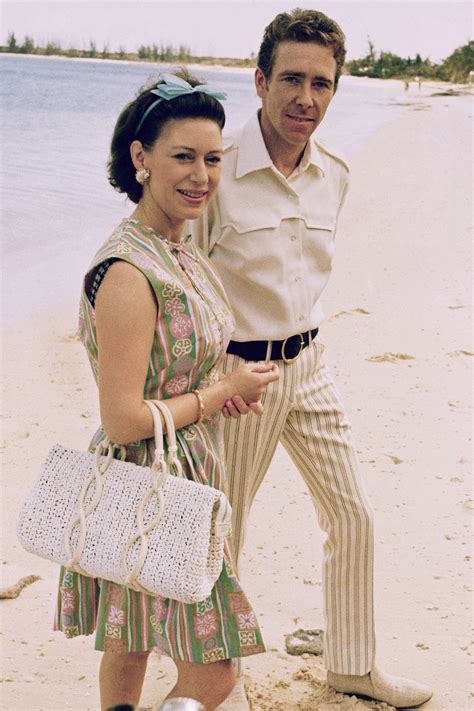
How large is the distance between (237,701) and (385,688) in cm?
47

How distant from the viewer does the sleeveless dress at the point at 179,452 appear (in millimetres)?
2496

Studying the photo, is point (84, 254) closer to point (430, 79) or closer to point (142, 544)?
point (142, 544)

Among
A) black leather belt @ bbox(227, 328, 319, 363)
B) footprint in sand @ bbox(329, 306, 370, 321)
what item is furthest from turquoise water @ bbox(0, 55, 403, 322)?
footprint in sand @ bbox(329, 306, 370, 321)

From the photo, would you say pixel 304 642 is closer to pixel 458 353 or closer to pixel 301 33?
pixel 301 33

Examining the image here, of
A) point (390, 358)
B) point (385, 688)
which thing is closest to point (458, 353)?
point (390, 358)

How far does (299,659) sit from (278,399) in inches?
41.3

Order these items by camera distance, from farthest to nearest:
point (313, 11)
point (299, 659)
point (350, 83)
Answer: point (350, 83) < point (299, 659) < point (313, 11)

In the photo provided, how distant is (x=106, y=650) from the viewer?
2633mm

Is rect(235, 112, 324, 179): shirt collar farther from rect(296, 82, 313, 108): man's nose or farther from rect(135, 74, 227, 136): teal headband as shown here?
rect(135, 74, 227, 136): teal headband

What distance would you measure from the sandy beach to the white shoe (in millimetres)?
94

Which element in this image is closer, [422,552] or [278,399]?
[278,399]

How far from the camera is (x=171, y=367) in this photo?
2529 mm

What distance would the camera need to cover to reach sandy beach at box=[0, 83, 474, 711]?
12.1 feet

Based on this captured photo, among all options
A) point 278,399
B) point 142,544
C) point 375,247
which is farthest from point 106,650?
point 375,247
